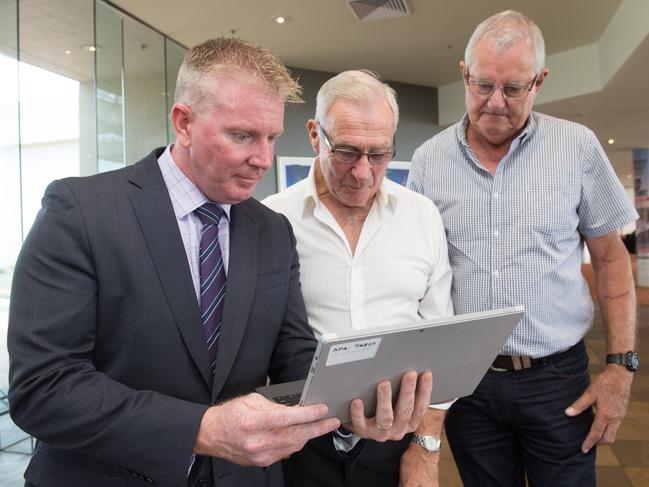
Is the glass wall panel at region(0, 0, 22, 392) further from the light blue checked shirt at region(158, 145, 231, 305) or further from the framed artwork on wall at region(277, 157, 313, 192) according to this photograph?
the framed artwork on wall at region(277, 157, 313, 192)

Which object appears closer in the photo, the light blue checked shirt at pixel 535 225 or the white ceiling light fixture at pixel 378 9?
the light blue checked shirt at pixel 535 225

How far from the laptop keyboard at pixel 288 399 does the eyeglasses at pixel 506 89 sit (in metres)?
1.13

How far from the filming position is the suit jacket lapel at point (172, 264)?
48.7 inches

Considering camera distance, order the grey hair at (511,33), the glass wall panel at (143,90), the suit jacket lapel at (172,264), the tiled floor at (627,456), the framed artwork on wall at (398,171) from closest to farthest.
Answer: the suit jacket lapel at (172,264) < the grey hair at (511,33) < the tiled floor at (627,456) < the glass wall panel at (143,90) < the framed artwork on wall at (398,171)

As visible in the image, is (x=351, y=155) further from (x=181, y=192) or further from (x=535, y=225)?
(x=535, y=225)

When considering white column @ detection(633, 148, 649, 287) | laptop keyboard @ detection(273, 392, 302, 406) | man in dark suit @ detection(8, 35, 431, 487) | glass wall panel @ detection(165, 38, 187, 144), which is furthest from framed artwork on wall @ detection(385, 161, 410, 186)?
laptop keyboard @ detection(273, 392, 302, 406)

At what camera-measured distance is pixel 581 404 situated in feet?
6.11

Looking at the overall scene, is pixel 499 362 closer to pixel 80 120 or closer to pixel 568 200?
pixel 568 200

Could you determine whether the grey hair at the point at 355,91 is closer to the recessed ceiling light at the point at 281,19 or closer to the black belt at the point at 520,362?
the black belt at the point at 520,362

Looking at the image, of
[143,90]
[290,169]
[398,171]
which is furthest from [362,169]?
[398,171]

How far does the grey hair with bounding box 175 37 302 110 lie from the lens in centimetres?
127

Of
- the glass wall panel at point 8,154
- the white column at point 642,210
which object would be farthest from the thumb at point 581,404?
the white column at point 642,210

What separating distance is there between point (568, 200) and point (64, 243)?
153 cm

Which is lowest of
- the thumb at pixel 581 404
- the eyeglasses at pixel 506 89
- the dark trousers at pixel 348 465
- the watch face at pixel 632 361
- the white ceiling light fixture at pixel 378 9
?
the dark trousers at pixel 348 465
